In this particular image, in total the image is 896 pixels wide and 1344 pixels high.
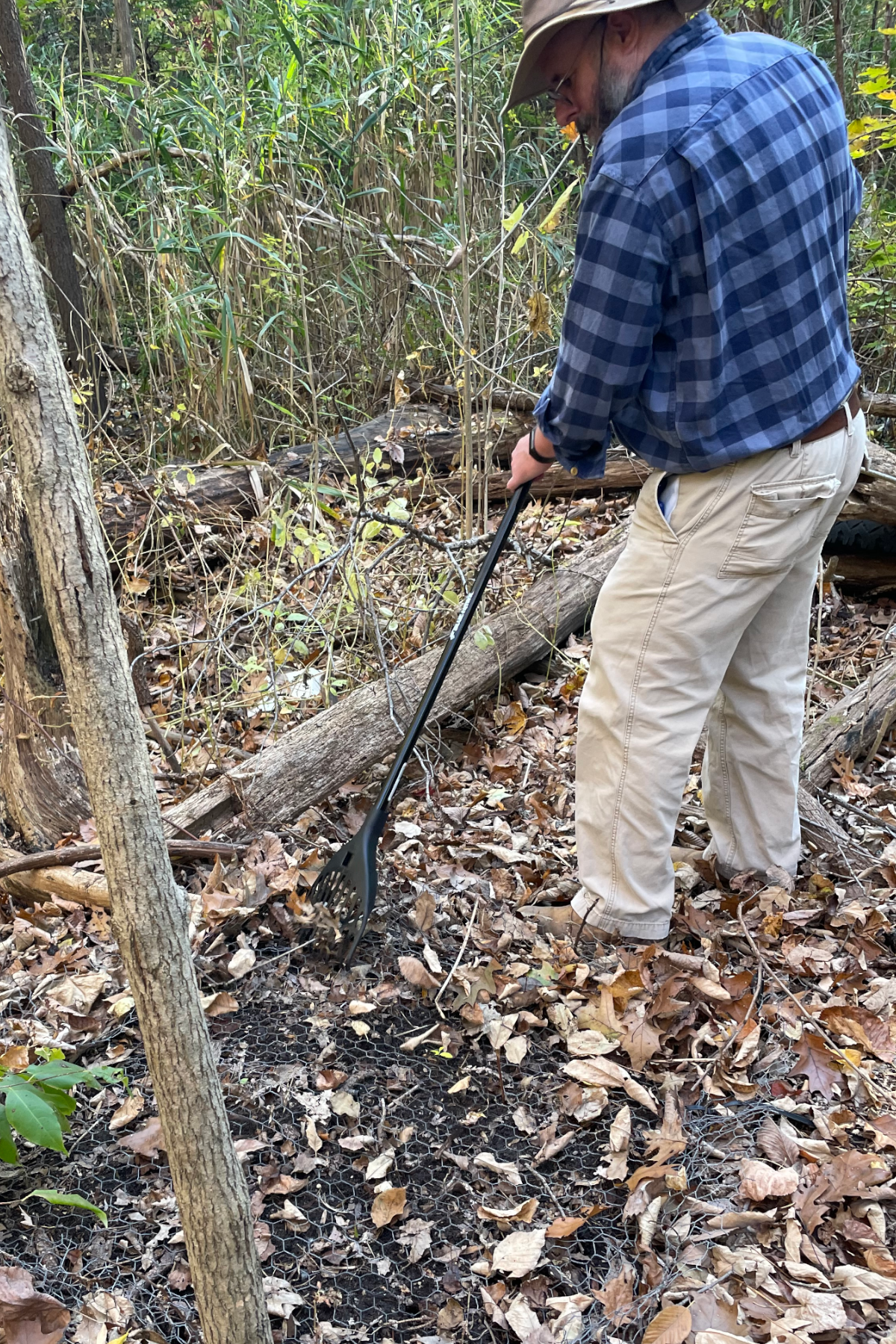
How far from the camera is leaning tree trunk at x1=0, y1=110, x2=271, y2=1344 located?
1.03 meters

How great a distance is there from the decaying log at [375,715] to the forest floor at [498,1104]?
13cm

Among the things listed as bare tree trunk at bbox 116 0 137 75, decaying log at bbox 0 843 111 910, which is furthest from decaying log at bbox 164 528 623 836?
bare tree trunk at bbox 116 0 137 75

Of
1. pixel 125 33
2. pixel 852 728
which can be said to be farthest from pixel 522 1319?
pixel 125 33

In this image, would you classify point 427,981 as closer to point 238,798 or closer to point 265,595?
point 238,798

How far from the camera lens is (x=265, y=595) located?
3912 mm

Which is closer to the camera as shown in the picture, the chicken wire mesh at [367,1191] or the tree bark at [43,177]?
the chicken wire mesh at [367,1191]

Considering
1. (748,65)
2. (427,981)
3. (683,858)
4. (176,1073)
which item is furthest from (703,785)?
(176,1073)

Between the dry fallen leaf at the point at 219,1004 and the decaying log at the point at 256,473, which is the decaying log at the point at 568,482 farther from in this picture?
the dry fallen leaf at the point at 219,1004

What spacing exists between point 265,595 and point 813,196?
246 cm

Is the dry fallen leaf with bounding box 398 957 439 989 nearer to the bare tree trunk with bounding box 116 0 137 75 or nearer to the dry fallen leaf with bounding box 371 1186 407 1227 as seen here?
the dry fallen leaf with bounding box 371 1186 407 1227

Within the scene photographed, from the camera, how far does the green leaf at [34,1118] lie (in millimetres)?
1583

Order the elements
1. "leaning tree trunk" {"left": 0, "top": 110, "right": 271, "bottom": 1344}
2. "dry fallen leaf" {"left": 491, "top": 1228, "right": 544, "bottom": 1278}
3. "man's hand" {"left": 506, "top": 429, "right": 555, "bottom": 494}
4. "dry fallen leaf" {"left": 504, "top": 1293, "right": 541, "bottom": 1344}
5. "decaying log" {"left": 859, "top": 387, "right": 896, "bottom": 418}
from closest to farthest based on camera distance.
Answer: "leaning tree trunk" {"left": 0, "top": 110, "right": 271, "bottom": 1344} < "dry fallen leaf" {"left": 504, "top": 1293, "right": 541, "bottom": 1344} < "dry fallen leaf" {"left": 491, "top": 1228, "right": 544, "bottom": 1278} < "man's hand" {"left": 506, "top": 429, "right": 555, "bottom": 494} < "decaying log" {"left": 859, "top": 387, "right": 896, "bottom": 418}

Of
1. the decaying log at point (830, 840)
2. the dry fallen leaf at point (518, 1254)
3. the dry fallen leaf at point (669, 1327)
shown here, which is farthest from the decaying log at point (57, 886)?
the decaying log at point (830, 840)

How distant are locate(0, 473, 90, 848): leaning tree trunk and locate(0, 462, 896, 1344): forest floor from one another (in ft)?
1.08
